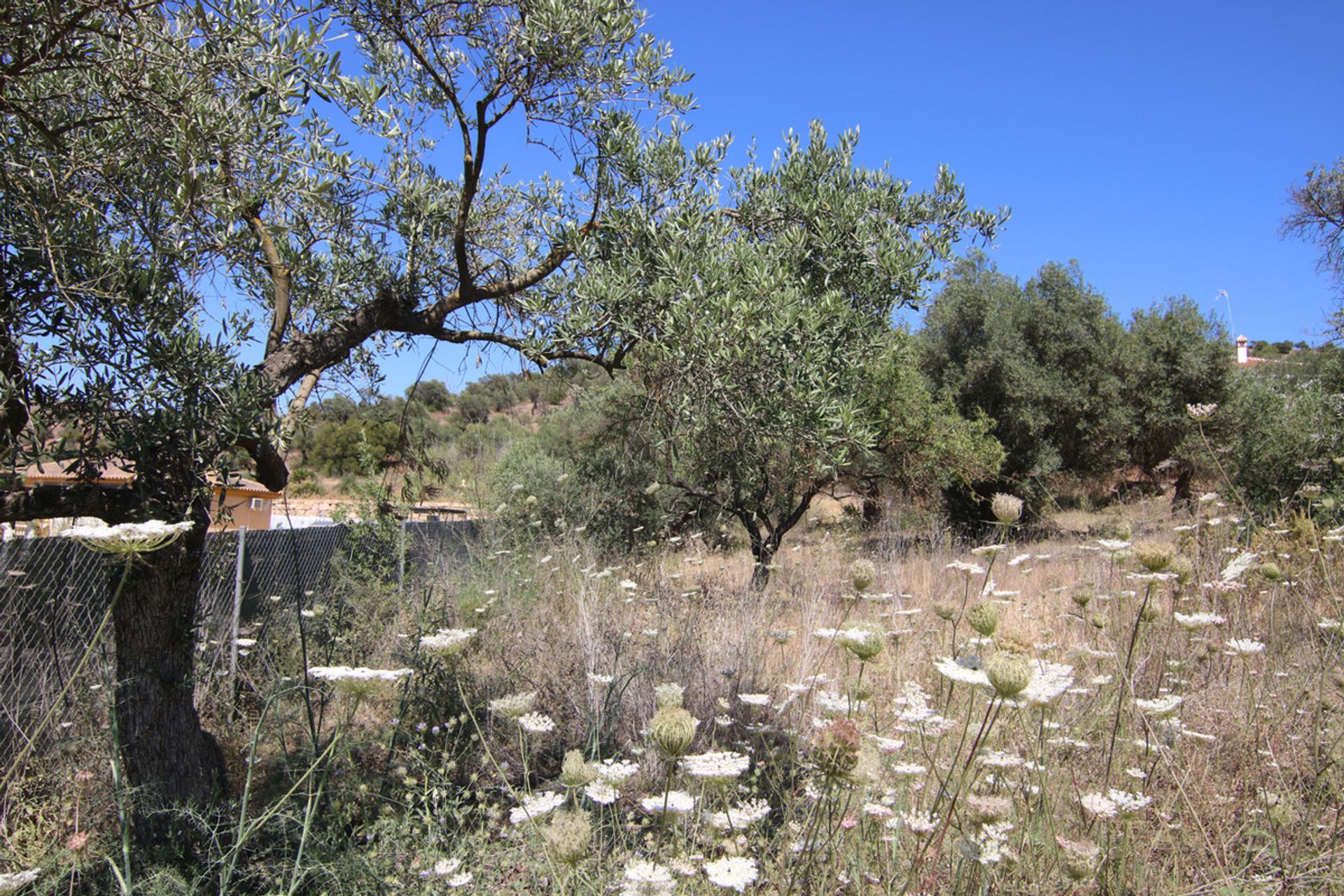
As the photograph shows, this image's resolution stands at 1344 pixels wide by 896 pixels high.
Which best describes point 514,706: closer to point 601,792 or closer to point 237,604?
point 601,792

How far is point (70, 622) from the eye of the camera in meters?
4.70

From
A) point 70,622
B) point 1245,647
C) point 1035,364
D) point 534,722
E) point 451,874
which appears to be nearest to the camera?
point 534,722

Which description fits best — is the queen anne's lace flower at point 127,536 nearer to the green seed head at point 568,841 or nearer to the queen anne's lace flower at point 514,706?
the queen anne's lace flower at point 514,706

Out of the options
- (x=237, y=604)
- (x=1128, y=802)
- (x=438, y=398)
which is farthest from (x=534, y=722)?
(x=438, y=398)

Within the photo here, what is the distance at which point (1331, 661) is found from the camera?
308 centimetres

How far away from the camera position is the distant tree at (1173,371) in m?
16.8

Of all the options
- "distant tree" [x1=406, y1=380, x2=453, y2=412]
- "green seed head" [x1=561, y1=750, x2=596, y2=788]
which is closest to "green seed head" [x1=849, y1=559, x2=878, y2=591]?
"green seed head" [x1=561, y1=750, x2=596, y2=788]

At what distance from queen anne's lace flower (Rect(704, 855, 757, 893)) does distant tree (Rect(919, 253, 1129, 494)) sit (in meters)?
15.4

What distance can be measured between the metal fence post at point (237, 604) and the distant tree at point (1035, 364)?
1356cm

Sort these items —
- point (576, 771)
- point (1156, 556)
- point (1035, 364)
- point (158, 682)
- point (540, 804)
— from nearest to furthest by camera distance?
point (576, 771) → point (540, 804) → point (1156, 556) → point (158, 682) → point (1035, 364)

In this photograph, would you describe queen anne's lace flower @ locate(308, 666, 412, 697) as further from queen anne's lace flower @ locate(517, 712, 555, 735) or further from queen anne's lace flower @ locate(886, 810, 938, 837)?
queen anne's lace flower @ locate(886, 810, 938, 837)

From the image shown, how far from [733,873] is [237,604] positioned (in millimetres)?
4949

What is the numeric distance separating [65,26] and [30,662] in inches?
139

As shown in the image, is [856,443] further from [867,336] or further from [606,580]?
[606,580]
